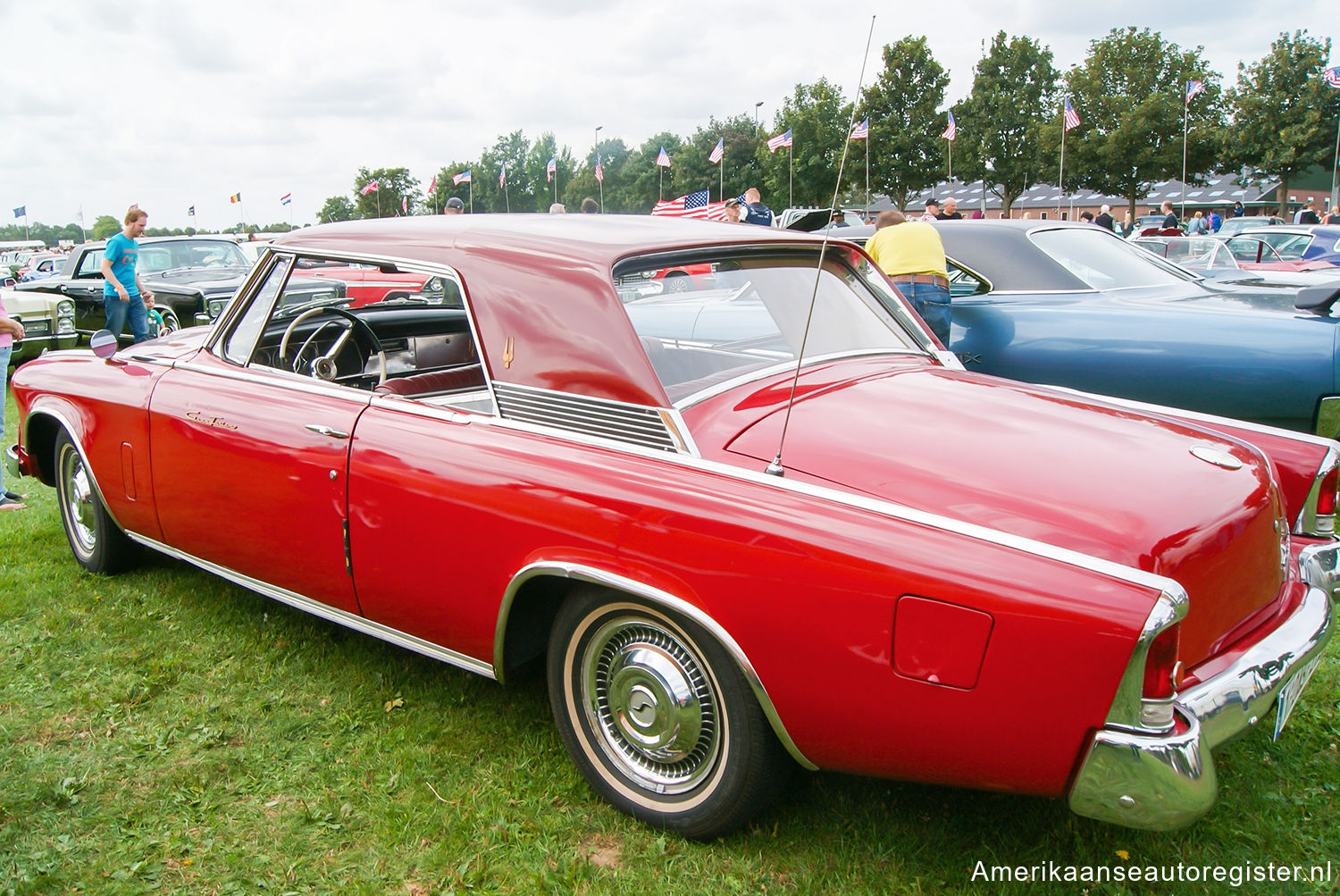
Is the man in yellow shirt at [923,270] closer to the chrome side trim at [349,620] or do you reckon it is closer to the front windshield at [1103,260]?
the front windshield at [1103,260]

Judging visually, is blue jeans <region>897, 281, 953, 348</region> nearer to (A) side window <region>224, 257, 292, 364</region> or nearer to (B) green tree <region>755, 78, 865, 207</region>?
(A) side window <region>224, 257, 292, 364</region>

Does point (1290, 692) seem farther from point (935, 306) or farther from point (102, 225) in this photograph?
point (102, 225)

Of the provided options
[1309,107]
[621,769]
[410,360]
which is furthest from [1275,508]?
[1309,107]

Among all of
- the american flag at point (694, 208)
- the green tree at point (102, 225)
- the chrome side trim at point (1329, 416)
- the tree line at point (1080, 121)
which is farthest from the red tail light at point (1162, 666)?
the green tree at point (102, 225)

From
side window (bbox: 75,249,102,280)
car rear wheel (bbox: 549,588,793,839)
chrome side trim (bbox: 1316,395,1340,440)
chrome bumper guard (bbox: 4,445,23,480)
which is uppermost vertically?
side window (bbox: 75,249,102,280)

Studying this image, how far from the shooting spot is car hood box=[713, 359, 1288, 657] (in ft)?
6.38

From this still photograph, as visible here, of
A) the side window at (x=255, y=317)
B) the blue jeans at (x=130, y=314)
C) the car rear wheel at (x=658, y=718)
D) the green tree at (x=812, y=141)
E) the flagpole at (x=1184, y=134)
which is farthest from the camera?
the green tree at (x=812, y=141)

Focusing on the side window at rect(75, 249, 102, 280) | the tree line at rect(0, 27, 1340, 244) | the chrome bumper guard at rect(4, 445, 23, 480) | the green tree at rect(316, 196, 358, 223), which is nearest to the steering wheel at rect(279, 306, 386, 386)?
the chrome bumper guard at rect(4, 445, 23, 480)

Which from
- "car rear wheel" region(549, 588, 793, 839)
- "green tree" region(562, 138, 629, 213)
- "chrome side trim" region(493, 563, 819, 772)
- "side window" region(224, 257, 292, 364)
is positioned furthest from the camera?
"green tree" region(562, 138, 629, 213)

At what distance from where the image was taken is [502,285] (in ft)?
8.74

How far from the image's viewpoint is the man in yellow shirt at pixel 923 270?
566 cm

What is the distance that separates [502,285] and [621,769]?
1333 millimetres

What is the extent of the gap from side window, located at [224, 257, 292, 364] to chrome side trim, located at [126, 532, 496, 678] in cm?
75

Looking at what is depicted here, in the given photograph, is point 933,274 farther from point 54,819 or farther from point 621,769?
point 54,819
